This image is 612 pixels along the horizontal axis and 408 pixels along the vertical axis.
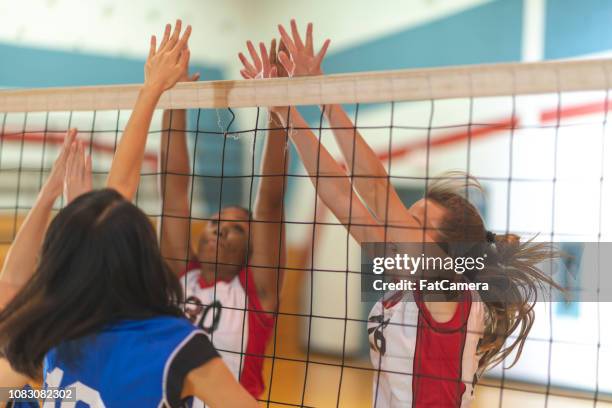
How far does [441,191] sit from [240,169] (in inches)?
186

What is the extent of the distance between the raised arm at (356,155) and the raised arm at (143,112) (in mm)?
270

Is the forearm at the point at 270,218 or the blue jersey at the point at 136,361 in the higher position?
the forearm at the point at 270,218

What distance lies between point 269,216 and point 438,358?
2.79 feet

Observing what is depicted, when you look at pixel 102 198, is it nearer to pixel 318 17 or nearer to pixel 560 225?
pixel 560 225

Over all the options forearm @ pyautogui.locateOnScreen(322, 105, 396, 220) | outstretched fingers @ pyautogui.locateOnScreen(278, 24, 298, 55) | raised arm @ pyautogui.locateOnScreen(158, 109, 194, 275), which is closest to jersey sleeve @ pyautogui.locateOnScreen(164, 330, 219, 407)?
forearm @ pyautogui.locateOnScreen(322, 105, 396, 220)

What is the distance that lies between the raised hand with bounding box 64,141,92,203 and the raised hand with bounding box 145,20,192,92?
0.27 metres

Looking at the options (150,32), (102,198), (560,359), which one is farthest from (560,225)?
(102,198)

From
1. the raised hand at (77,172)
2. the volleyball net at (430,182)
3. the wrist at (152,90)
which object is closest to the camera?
the wrist at (152,90)

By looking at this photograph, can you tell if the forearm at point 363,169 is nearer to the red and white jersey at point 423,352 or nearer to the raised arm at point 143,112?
the red and white jersey at point 423,352

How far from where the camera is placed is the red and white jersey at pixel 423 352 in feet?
5.53

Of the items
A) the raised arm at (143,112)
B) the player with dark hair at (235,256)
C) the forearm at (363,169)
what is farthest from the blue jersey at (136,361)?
the player with dark hair at (235,256)

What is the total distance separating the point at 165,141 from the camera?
8.32ft

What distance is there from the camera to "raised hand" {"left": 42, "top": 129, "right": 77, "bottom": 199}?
1.78m

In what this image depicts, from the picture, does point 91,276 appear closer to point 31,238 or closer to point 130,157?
point 130,157
